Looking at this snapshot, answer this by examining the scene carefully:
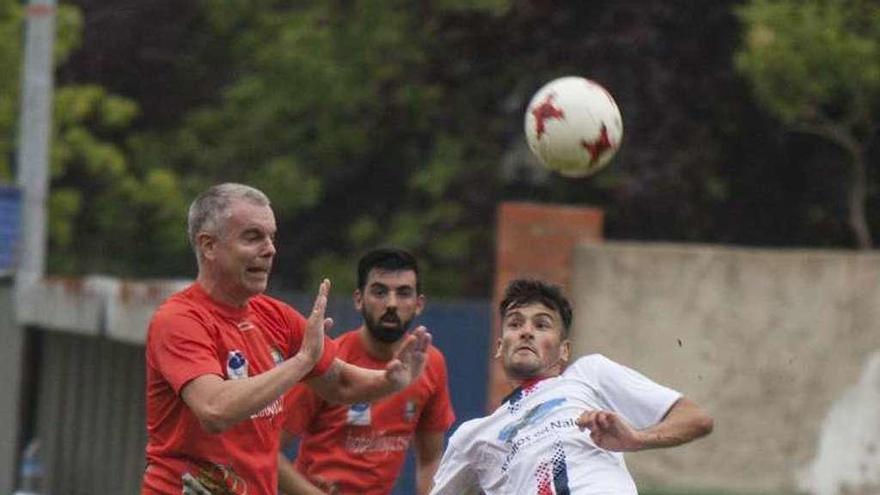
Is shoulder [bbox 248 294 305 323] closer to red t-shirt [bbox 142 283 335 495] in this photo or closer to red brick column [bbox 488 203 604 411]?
red t-shirt [bbox 142 283 335 495]

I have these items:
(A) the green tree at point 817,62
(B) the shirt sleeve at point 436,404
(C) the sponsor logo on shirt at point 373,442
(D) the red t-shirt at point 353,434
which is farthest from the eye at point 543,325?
(A) the green tree at point 817,62

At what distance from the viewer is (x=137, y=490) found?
14.7 m

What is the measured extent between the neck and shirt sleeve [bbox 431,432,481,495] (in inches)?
37.2

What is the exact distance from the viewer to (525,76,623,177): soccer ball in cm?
892

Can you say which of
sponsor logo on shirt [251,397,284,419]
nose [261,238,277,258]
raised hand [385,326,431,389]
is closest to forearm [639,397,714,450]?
raised hand [385,326,431,389]

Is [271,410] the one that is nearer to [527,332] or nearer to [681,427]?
[527,332]

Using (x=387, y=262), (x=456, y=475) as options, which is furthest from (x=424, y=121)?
(x=456, y=475)

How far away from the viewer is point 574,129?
29.2 ft

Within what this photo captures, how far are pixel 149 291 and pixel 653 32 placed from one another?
8058 mm

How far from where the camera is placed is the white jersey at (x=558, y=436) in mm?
7188

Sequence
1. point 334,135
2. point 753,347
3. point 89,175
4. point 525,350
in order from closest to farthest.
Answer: point 525,350, point 753,347, point 334,135, point 89,175

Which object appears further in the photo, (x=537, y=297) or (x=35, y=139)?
(x=35, y=139)

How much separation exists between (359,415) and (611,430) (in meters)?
2.61

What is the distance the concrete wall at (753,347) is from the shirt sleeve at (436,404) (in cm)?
426
